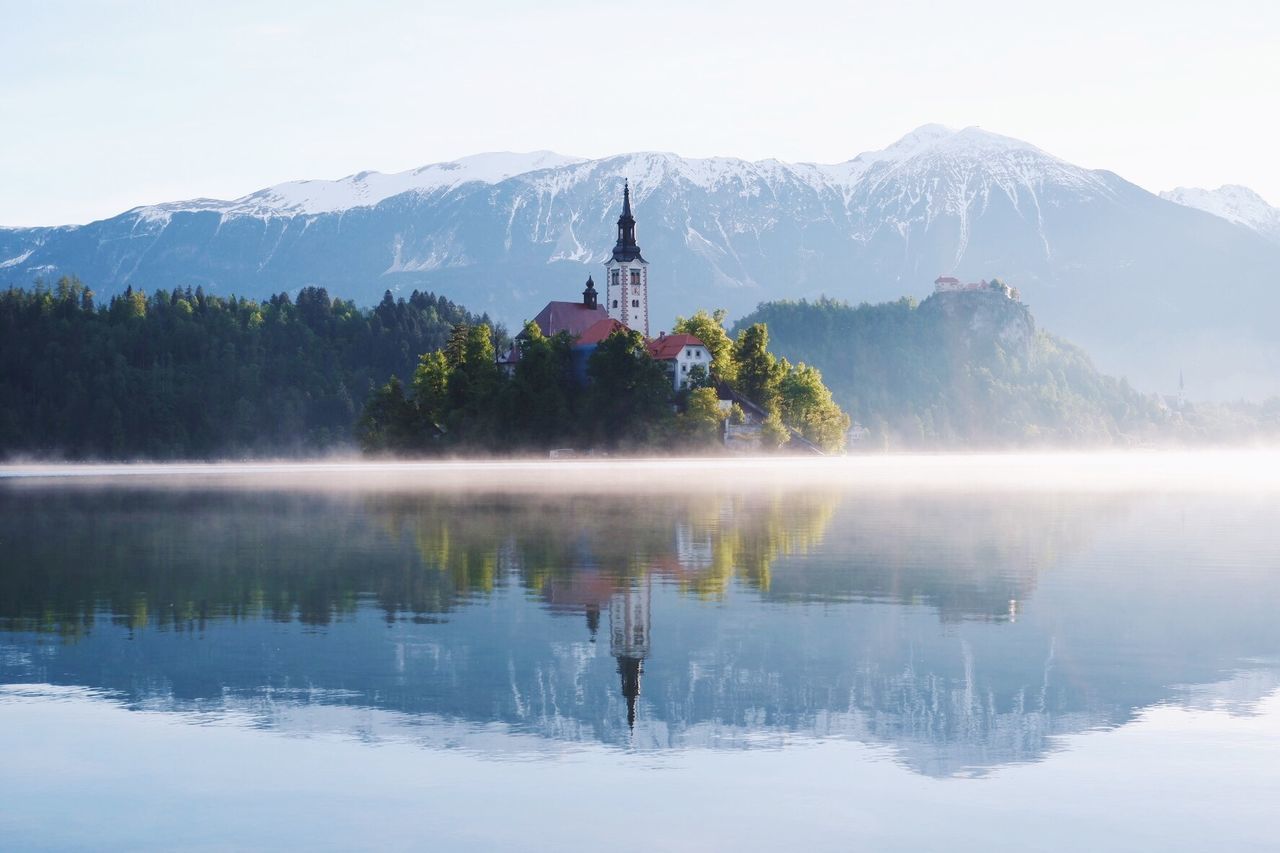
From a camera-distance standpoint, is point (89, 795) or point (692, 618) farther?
point (692, 618)

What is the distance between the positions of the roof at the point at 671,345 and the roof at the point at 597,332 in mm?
6639

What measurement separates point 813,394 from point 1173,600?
460 feet

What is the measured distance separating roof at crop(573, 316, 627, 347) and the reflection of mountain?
124m

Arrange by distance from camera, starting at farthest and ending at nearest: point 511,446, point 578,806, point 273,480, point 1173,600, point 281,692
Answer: point 511,446, point 273,480, point 1173,600, point 281,692, point 578,806

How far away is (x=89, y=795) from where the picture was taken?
17.7m

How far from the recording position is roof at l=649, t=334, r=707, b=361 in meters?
168

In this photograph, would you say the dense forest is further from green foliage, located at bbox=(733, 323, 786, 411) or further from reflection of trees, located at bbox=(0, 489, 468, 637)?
reflection of trees, located at bbox=(0, 489, 468, 637)

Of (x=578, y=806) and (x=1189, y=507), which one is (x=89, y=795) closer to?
(x=578, y=806)

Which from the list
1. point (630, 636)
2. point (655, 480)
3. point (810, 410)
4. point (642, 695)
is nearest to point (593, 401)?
point (810, 410)

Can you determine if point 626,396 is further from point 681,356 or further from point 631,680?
point 631,680

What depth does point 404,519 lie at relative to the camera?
6288 cm

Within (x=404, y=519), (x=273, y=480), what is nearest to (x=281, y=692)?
(x=404, y=519)

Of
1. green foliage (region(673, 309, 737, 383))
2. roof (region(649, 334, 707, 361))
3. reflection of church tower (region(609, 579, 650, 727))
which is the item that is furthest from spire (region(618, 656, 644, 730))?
green foliage (region(673, 309, 737, 383))

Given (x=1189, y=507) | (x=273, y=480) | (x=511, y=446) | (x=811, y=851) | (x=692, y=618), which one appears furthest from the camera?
(x=511, y=446)
